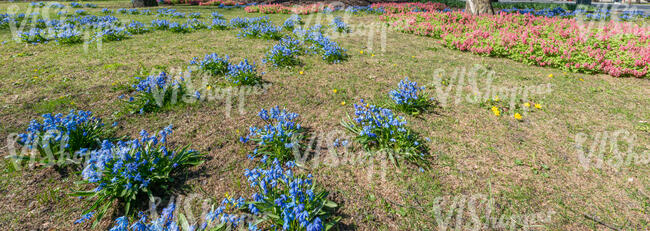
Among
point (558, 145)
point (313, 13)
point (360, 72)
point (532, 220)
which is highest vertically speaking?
point (313, 13)

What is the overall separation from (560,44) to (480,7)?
567 centimetres

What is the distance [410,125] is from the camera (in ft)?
14.6

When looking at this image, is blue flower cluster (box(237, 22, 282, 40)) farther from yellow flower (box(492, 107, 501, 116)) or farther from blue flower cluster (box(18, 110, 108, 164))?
yellow flower (box(492, 107, 501, 116))

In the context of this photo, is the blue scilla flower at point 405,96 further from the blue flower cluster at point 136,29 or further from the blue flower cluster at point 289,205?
the blue flower cluster at point 136,29

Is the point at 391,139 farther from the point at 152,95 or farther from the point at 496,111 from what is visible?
the point at 152,95

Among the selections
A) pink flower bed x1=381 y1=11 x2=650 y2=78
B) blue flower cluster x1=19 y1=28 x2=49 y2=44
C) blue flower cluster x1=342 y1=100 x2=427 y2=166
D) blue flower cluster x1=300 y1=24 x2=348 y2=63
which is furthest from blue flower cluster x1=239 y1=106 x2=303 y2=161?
blue flower cluster x1=19 y1=28 x2=49 y2=44

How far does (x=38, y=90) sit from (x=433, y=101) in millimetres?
7712

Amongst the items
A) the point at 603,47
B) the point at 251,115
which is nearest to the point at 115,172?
the point at 251,115

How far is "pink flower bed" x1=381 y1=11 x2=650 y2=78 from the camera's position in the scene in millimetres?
6504

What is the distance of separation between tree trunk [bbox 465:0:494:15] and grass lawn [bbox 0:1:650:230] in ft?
19.9

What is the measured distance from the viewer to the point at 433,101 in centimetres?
524

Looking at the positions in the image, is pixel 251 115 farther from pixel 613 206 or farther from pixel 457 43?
pixel 457 43

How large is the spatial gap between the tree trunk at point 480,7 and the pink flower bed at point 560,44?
1923mm

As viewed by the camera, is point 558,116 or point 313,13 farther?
point 313,13
